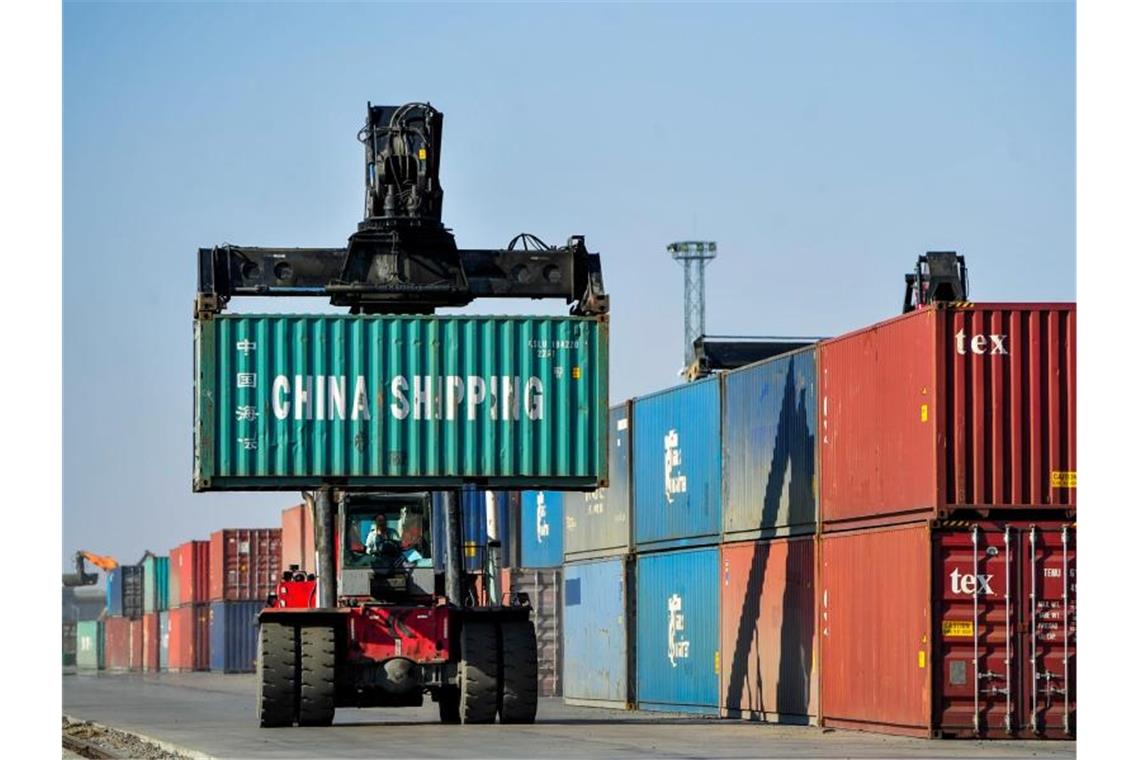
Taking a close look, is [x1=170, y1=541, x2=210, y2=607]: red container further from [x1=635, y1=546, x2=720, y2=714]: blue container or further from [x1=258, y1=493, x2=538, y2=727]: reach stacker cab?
[x1=258, y1=493, x2=538, y2=727]: reach stacker cab

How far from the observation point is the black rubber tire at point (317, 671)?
90.2 feet

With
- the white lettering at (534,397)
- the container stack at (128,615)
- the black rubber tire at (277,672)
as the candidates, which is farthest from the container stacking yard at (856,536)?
the container stack at (128,615)

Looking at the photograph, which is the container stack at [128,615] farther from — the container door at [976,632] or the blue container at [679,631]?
the container door at [976,632]

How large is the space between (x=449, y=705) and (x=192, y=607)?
58.0m

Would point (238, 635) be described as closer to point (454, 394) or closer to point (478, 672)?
point (454, 394)

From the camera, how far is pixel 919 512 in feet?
85.6

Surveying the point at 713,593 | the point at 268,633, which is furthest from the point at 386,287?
the point at 713,593

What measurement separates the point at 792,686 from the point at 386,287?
784 cm

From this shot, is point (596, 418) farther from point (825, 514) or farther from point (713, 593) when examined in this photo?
point (713, 593)

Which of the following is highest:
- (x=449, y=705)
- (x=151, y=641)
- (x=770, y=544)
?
(x=770, y=544)

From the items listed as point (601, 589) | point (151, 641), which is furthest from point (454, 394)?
point (151, 641)

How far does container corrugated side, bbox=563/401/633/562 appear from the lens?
3869 centimetres

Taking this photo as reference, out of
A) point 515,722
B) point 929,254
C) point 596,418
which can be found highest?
point 929,254

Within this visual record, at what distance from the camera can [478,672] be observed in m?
28.0
